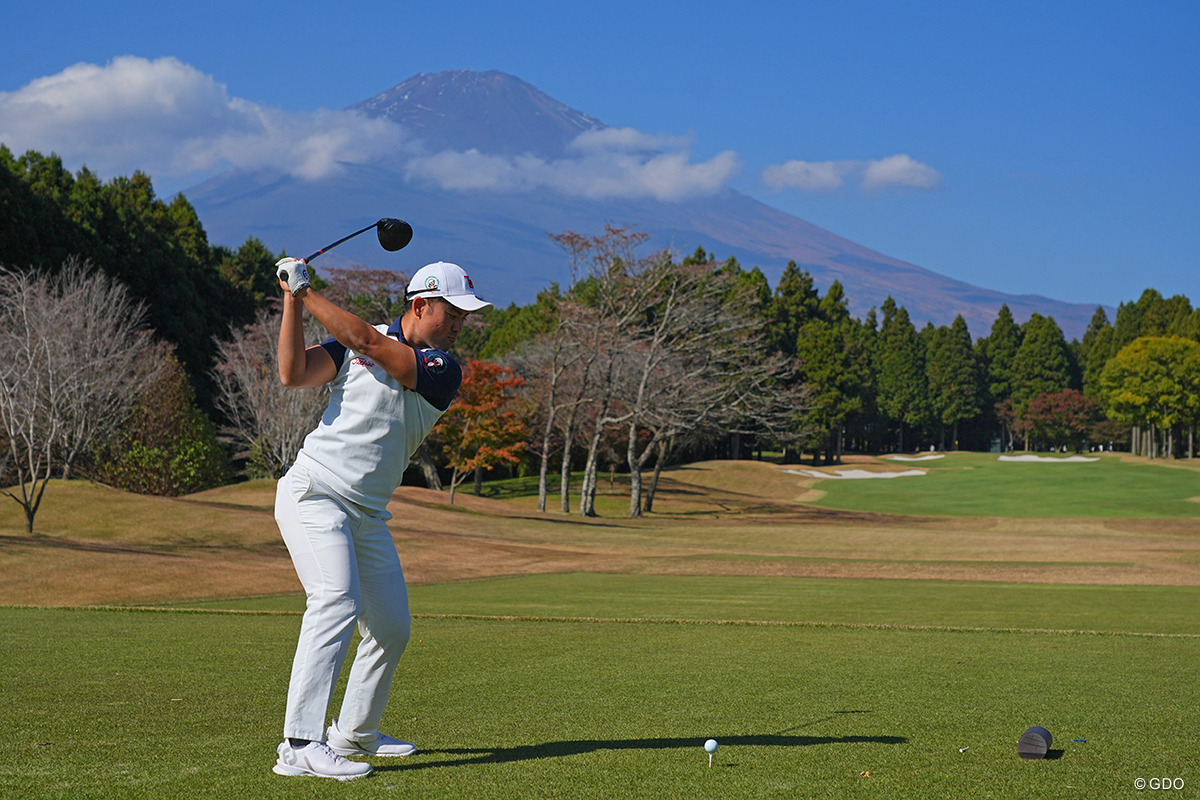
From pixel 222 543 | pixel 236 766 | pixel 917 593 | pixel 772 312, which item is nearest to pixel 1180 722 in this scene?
pixel 236 766

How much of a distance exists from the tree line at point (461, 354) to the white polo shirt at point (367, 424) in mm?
20154

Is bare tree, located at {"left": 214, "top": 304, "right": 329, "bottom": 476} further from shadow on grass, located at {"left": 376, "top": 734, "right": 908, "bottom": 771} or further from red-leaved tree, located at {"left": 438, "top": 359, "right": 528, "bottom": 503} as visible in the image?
shadow on grass, located at {"left": 376, "top": 734, "right": 908, "bottom": 771}

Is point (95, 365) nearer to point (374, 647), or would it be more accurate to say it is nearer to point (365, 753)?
point (374, 647)

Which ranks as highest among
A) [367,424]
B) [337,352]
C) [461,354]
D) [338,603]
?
[461,354]

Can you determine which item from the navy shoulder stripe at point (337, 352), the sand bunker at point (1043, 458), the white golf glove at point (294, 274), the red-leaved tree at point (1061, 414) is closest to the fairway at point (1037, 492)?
the sand bunker at point (1043, 458)

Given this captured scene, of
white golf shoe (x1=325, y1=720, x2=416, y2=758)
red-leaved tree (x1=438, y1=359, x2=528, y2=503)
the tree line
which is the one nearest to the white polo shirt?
white golf shoe (x1=325, y1=720, x2=416, y2=758)

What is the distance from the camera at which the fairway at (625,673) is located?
15.3 ft

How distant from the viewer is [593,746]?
526 centimetres

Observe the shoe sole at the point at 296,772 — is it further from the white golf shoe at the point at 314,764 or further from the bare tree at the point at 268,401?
the bare tree at the point at 268,401

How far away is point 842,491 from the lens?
199ft

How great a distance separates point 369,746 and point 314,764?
52 cm

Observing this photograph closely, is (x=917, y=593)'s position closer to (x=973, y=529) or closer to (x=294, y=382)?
(x=294, y=382)

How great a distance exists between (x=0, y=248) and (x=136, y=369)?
10.1m

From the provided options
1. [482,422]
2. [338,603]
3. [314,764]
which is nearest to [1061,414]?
[482,422]
